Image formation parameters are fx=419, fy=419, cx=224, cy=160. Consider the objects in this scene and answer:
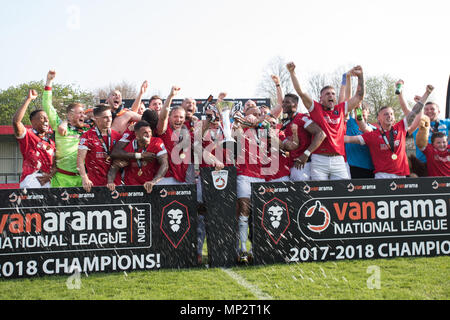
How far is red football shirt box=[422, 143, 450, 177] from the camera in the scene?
290 inches

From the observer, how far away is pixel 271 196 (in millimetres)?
5941

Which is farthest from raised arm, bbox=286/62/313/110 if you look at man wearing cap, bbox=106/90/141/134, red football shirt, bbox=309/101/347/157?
man wearing cap, bbox=106/90/141/134

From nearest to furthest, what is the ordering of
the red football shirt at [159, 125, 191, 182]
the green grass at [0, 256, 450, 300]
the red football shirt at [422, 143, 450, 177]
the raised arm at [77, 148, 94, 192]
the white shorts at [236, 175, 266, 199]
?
the green grass at [0, 256, 450, 300] → the raised arm at [77, 148, 94, 192] → the white shorts at [236, 175, 266, 199] → the red football shirt at [159, 125, 191, 182] → the red football shirt at [422, 143, 450, 177]

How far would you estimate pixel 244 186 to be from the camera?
6301 mm

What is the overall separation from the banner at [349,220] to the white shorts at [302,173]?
2.11ft

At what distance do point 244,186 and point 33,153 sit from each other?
3374 millimetres

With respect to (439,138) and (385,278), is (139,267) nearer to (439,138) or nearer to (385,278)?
(385,278)

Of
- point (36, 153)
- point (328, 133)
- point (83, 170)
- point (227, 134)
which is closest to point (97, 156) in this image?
point (83, 170)

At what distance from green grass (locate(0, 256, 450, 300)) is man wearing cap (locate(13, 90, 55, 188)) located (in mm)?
1761

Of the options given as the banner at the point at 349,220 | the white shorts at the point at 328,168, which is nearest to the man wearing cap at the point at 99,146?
the banner at the point at 349,220

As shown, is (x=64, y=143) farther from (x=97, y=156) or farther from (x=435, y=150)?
(x=435, y=150)

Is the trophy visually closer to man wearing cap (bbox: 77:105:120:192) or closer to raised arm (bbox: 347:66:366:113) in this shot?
man wearing cap (bbox: 77:105:120:192)

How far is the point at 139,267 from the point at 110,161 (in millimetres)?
1656

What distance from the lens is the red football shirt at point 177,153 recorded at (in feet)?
21.0
